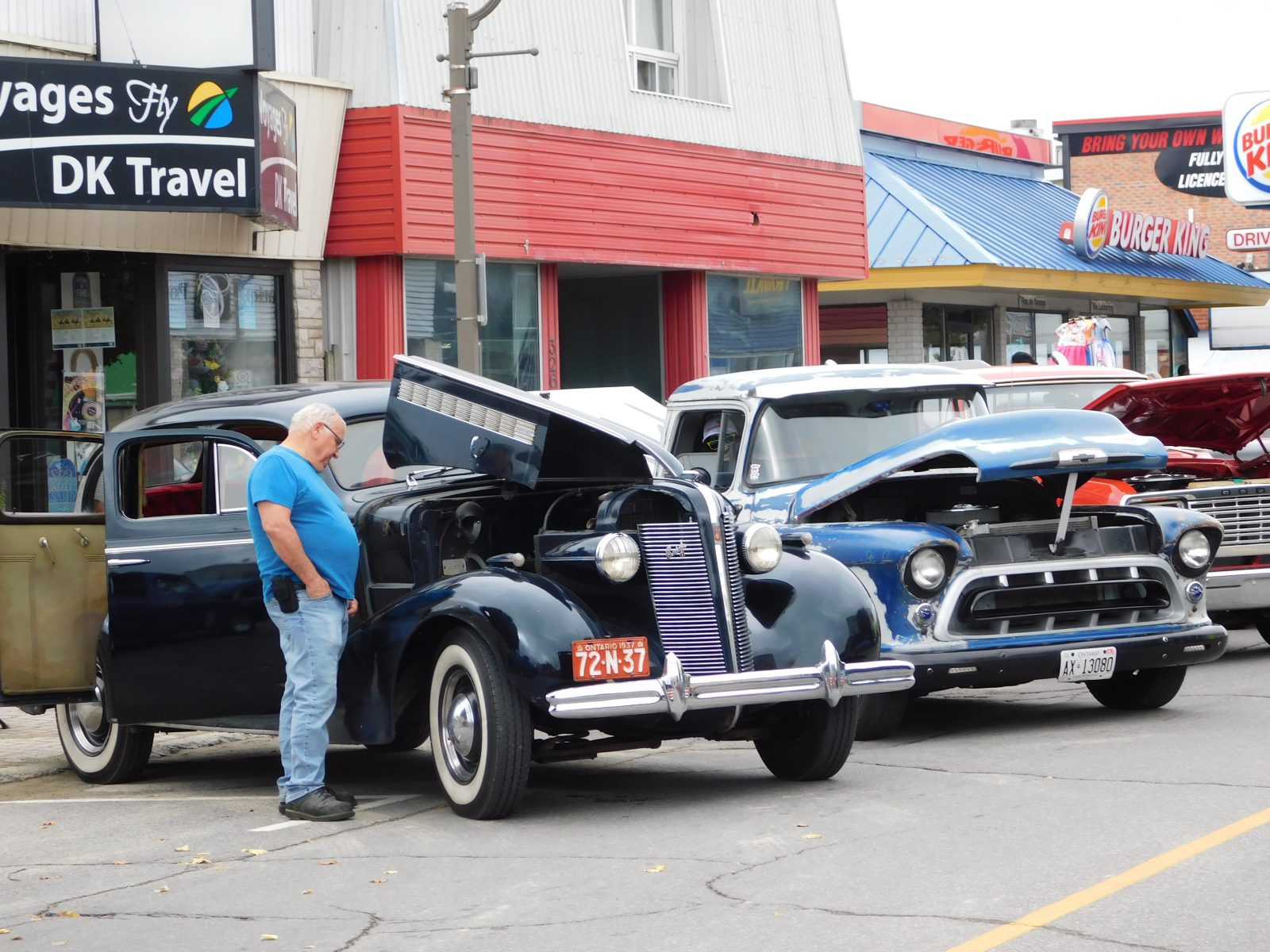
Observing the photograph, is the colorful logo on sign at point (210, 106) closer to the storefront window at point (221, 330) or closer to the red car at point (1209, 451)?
the storefront window at point (221, 330)

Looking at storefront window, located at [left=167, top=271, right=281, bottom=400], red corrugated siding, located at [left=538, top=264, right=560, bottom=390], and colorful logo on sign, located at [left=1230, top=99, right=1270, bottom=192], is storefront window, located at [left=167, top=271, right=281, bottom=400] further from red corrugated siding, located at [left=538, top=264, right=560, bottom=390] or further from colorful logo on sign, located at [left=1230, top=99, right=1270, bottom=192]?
colorful logo on sign, located at [left=1230, top=99, right=1270, bottom=192]

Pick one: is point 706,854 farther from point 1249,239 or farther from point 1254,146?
point 1249,239

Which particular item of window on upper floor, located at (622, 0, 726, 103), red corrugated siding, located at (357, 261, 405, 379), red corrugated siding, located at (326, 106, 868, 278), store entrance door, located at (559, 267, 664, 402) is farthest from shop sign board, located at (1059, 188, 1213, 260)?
red corrugated siding, located at (357, 261, 405, 379)

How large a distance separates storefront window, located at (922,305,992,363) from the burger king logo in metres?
2.09

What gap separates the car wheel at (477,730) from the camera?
7180 millimetres

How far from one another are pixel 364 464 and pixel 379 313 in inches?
371

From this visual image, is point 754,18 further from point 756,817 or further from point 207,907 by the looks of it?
point 207,907

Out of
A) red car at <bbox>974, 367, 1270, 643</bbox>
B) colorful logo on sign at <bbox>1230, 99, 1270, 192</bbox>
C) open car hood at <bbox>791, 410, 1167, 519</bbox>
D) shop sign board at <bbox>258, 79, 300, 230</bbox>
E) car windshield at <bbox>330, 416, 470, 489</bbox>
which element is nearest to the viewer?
car windshield at <bbox>330, 416, 470, 489</bbox>

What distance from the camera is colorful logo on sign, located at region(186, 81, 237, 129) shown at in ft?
49.3

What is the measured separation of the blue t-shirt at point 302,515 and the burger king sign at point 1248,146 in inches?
1089

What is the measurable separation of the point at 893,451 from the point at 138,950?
4.87 m

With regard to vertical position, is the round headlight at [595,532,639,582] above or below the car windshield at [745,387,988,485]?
below

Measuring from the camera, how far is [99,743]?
30.0 feet

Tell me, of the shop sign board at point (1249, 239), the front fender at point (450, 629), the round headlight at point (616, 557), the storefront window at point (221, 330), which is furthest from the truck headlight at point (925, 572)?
the shop sign board at point (1249, 239)
